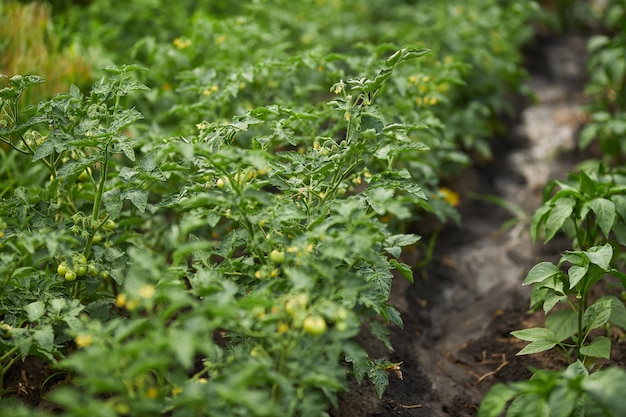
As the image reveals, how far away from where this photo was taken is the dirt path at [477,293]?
7.93 feet

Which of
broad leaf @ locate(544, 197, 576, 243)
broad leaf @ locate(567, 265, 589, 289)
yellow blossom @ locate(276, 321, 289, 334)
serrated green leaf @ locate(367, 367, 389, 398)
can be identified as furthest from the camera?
broad leaf @ locate(544, 197, 576, 243)

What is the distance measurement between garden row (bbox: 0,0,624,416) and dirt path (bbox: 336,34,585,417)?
0.63 ft

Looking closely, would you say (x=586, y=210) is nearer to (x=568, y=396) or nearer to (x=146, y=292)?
(x=568, y=396)

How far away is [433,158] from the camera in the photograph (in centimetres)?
331

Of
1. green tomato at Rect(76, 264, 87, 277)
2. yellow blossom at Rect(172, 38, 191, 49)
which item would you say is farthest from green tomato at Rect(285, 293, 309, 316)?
yellow blossom at Rect(172, 38, 191, 49)

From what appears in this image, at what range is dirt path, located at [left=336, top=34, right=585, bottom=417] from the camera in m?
2.42

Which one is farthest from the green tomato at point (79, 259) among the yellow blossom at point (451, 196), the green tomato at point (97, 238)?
the yellow blossom at point (451, 196)

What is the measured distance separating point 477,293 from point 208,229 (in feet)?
4.73

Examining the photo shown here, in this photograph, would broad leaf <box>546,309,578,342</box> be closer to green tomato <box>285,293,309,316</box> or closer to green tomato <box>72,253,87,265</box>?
green tomato <box>285,293,309,316</box>

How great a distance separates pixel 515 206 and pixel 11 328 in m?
2.91

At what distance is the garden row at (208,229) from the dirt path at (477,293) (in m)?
0.19

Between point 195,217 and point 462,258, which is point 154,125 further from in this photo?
point 462,258

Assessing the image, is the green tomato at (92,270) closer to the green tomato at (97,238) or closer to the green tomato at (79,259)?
the green tomato at (79,259)

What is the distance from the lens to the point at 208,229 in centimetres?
277
